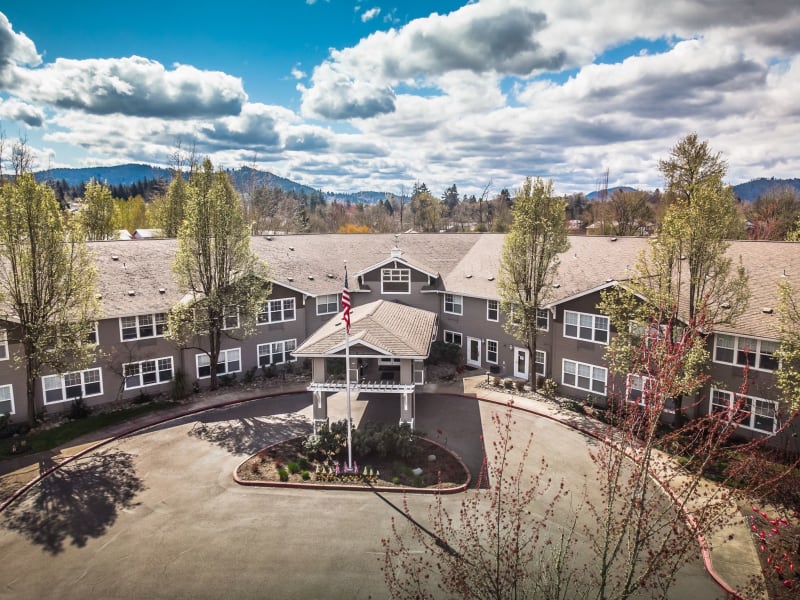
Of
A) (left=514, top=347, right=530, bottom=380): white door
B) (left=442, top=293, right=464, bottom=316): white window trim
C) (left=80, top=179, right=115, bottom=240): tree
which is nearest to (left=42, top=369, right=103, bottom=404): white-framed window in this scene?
(left=442, top=293, right=464, bottom=316): white window trim

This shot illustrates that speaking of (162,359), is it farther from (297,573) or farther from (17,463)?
(297,573)

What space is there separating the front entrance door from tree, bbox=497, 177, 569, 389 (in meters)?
5.75

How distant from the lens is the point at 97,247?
30.8 m

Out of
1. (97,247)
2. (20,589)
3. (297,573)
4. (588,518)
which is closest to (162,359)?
(97,247)

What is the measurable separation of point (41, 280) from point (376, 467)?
56.7ft

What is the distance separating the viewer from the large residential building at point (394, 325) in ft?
74.0

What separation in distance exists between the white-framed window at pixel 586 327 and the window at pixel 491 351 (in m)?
5.80

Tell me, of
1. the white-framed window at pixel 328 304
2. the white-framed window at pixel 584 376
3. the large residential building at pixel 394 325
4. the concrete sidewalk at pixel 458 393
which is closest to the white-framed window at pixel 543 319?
the large residential building at pixel 394 325

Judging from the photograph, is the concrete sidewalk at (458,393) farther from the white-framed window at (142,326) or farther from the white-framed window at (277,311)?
the white-framed window at (277,311)

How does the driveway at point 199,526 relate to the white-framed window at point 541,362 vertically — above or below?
below

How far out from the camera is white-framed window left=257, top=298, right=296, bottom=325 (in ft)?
105

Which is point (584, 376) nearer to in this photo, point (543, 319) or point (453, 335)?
point (543, 319)

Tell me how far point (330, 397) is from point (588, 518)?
15750 mm

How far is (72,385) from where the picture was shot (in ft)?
85.9
